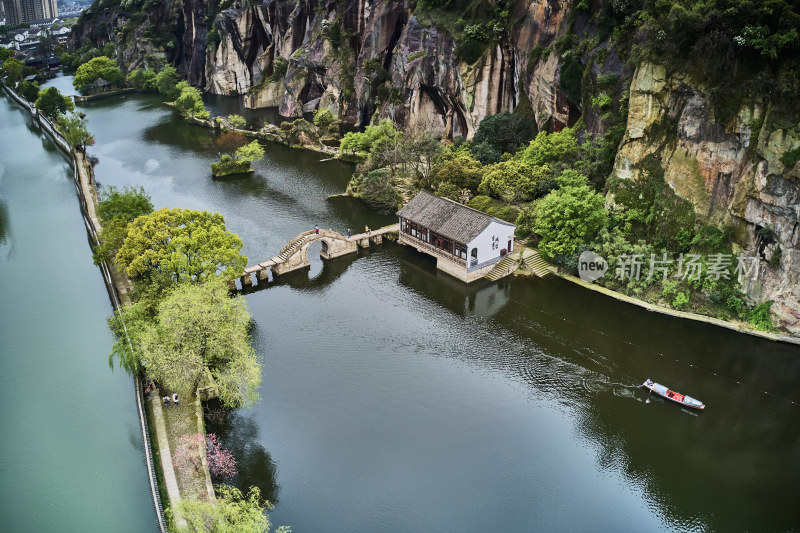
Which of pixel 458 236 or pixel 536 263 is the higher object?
pixel 458 236

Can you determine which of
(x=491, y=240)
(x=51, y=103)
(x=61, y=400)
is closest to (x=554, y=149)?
(x=491, y=240)

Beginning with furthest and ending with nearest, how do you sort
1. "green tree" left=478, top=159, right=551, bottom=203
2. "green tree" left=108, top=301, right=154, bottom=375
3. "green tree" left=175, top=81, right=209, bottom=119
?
"green tree" left=175, top=81, right=209, bottom=119, "green tree" left=478, top=159, right=551, bottom=203, "green tree" left=108, top=301, right=154, bottom=375

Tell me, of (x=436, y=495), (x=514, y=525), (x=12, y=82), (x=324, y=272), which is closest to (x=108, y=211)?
(x=324, y=272)

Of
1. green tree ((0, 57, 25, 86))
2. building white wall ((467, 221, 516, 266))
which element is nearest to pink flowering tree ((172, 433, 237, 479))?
building white wall ((467, 221, 516, 266))

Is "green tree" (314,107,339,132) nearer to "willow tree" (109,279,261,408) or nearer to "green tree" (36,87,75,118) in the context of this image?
"green tree" (36,87,75,118)

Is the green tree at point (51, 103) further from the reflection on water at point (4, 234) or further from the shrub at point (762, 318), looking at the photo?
the shrub at point (762, 318)

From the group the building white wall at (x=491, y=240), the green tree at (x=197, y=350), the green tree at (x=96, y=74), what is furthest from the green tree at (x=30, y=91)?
the building white wall at (x=491, y=240)

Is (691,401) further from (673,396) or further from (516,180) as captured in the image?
(516,180)
